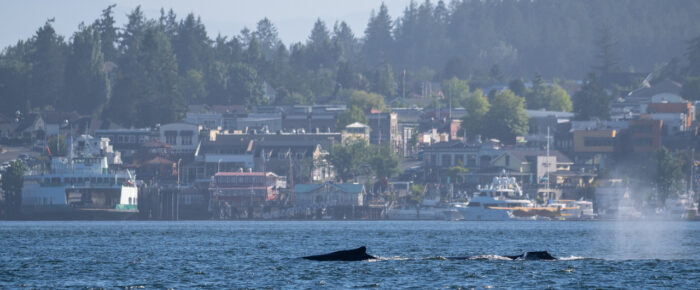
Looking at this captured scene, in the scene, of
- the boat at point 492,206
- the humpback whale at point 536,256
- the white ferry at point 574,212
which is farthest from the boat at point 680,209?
the humpback whale at point 536,256

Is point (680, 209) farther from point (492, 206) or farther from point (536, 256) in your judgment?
point (536, 256)

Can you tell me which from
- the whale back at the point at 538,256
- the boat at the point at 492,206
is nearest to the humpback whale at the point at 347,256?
the whale back at the point at 538,256

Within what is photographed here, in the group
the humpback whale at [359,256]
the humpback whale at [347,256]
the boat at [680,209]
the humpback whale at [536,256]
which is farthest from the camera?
the boat at [680,209]

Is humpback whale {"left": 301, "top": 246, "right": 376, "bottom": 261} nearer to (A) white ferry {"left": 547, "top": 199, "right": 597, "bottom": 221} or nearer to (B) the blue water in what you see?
(B) the blue water

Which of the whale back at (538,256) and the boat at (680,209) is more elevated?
the boat at (680,209)

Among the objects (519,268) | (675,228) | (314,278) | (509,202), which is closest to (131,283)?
(314,278)

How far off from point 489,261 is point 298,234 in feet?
178

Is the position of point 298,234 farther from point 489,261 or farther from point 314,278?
point 314,278

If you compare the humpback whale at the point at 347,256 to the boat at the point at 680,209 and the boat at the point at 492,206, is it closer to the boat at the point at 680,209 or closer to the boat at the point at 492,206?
the boat at the point at 492,206

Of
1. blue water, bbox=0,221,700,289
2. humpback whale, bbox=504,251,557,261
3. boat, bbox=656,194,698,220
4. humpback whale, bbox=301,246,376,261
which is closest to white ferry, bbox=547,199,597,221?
boat, bbox=656,194,698,220

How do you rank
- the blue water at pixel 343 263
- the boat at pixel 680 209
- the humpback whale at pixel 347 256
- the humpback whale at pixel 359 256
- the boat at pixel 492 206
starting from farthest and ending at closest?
the boat at pixel 492 206, the boat at pixel 680 209, the humpback whale at pixel 347 256, the humpback whale at pixel 359 256, the blue water at pixel 343 263

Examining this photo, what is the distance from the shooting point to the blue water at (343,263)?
7688cm

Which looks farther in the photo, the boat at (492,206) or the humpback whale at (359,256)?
the boat at (492,206)

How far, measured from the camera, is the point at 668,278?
7831 cm
